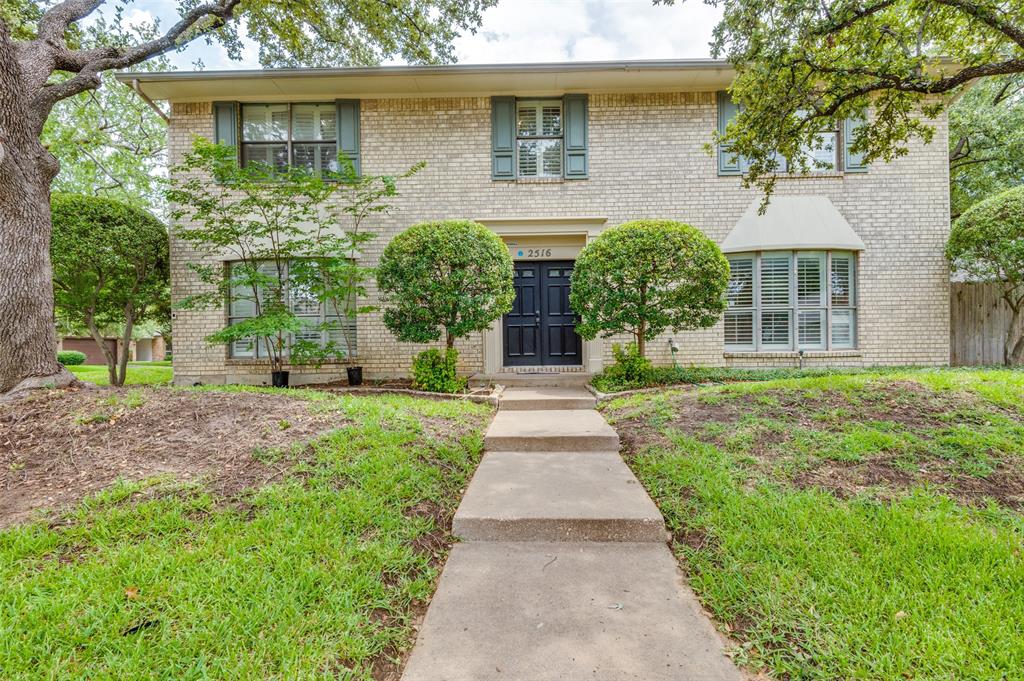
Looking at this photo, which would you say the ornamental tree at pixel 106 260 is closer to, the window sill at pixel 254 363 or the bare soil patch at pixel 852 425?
the window sill at pixel 254 363

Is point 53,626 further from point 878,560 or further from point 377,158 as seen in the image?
point 377,158

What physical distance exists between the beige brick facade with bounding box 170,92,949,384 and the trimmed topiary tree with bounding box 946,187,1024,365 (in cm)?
35

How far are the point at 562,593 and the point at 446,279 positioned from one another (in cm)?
507

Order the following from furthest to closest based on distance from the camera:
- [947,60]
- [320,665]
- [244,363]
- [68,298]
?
[244,363] < [68,298] < [947,60] < [320,665]

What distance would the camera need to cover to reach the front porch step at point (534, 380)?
25.2 ft

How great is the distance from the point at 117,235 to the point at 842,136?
13411 mm

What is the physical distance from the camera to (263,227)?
782 centimetres

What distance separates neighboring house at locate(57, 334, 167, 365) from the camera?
75.0 ft

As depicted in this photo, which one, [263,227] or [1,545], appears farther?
[263,227]

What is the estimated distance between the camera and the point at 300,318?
8531 millimetres

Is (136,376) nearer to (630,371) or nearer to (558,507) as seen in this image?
(630,371)

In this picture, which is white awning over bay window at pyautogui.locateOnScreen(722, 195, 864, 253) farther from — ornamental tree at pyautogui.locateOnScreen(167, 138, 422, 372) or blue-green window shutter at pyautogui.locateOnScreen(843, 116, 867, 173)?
ornamental tree at pyautogui.locateOnScreen(167, 138, 422, 372)

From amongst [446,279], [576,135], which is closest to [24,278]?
[446,279]

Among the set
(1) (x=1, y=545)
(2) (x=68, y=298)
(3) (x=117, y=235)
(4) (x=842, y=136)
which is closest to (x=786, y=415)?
(1) (x=1, y=545)
